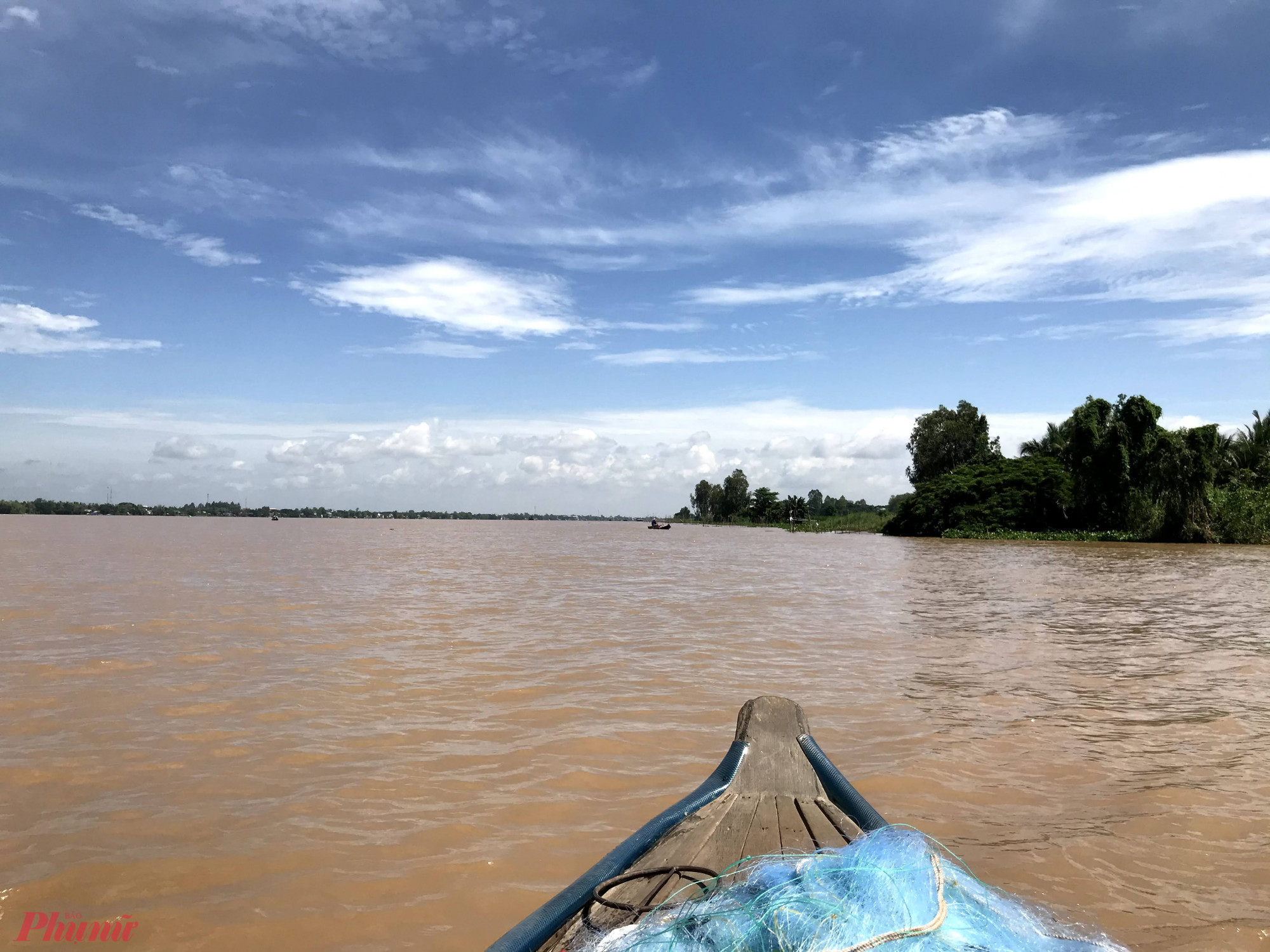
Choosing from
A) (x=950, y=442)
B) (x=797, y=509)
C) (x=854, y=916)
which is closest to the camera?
(x=854, y=916)

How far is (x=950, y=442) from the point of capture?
2704 inches

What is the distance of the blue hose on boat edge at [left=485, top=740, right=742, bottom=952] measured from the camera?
2.55m

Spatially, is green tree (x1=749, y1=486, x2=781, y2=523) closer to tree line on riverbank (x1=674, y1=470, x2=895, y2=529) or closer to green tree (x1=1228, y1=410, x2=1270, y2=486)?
tree line on riverbank (x1=674, y1=470, x2=895, y2=529)

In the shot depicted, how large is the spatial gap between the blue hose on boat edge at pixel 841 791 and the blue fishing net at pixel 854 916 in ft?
2.76

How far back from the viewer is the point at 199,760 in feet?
19.9

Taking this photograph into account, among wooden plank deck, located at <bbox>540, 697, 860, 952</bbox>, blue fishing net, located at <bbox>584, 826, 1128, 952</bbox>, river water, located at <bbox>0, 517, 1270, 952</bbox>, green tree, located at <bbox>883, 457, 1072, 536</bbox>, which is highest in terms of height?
green tree, located at <bbox>883, 457, 1072, 536</bbox>

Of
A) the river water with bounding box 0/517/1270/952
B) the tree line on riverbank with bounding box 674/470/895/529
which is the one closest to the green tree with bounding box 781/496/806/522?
the tree line on riverbank with bounding box 674/470/895/529

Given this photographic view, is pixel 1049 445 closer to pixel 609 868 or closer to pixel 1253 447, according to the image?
pixel 1253 447

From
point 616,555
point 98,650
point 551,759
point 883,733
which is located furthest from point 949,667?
point 616,555

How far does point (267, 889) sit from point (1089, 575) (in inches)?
1012

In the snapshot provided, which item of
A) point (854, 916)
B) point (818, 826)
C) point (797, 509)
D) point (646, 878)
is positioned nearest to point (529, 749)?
point (818, 826)

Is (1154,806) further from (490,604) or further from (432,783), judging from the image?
(490,604)

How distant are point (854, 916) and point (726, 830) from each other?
1.34 m

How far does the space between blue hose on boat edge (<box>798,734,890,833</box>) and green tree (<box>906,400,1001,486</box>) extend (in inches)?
2658
